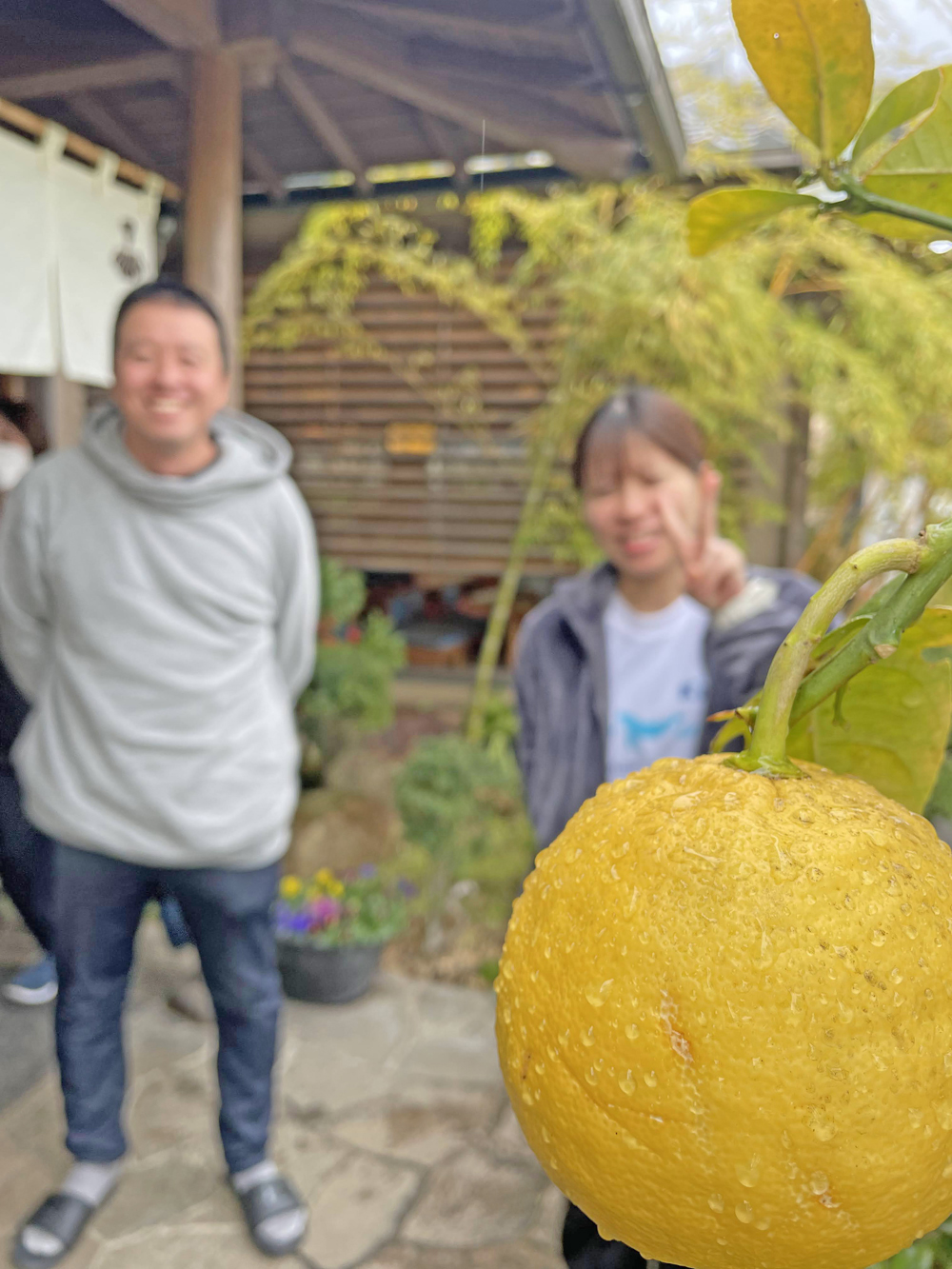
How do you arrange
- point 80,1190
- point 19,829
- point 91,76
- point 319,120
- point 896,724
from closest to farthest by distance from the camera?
point 896,724 → point 19,829 → point 91,76 → point 80,1190 → point 319,120

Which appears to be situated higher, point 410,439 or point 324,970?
point 410,439

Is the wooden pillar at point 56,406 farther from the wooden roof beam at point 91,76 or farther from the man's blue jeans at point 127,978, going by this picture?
the man's blue jeans at point 127,978

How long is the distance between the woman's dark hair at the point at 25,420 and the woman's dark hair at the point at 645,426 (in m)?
1.76

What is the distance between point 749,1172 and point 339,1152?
3.25m

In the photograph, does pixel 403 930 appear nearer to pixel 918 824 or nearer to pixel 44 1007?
pixel 44 1007

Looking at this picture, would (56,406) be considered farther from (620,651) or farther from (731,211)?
(731,211)

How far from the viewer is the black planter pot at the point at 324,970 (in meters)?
3.81

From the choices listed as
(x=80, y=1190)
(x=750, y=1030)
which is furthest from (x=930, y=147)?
(x=80, y=1190)

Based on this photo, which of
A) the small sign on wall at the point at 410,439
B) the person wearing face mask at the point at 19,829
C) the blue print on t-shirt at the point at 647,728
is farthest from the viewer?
the small sign on wall at the point at 410,439

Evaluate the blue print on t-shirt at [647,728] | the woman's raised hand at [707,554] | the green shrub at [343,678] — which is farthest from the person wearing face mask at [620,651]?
the green shrub at [343,678]

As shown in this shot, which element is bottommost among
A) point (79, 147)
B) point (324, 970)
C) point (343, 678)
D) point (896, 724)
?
point (324, 970)

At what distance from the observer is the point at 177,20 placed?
167cm

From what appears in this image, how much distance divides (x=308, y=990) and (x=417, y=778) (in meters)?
1.05

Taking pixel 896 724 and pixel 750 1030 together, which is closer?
pixel 750 1030
